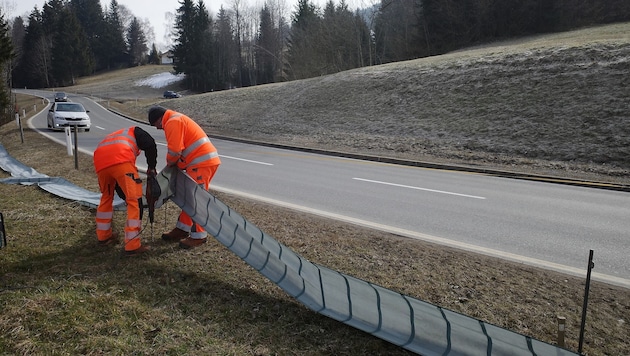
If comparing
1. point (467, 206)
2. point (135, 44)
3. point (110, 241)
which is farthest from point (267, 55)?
point (110, 241)

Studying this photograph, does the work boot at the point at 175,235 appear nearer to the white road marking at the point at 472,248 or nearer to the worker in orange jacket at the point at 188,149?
the worker in orange jacket at the point at 188,149

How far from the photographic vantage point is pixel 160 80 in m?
77.6

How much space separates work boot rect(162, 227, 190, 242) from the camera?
17.8 feet

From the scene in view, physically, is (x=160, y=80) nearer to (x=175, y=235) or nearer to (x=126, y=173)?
(x=175, y=235)

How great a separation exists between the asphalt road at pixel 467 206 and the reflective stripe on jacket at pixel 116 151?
345 centimetres

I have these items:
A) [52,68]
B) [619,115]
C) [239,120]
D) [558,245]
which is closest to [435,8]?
[239,120]

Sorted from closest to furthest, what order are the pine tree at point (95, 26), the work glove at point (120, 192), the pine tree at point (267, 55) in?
the work glove at point (120, 192) → the pine tree at point (267, 55) → the pine tree at point (95, 26)

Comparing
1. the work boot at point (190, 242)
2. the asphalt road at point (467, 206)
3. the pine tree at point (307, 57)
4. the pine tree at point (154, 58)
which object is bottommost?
the asphalt road at point (467, 206)

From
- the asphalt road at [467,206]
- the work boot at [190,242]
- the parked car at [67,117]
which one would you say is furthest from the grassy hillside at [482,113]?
the work boot at [190,242]

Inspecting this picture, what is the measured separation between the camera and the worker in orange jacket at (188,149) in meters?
4.89

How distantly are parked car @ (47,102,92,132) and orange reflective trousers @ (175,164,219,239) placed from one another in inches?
723

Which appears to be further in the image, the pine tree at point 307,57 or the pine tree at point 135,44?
the pine tree at point 135,44

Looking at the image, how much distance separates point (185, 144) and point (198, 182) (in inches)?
18.8

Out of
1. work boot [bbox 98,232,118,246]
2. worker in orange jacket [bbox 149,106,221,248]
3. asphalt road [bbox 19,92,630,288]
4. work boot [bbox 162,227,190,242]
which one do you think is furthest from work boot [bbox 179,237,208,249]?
→ asphalt road [bbox 19,92,630,288]
